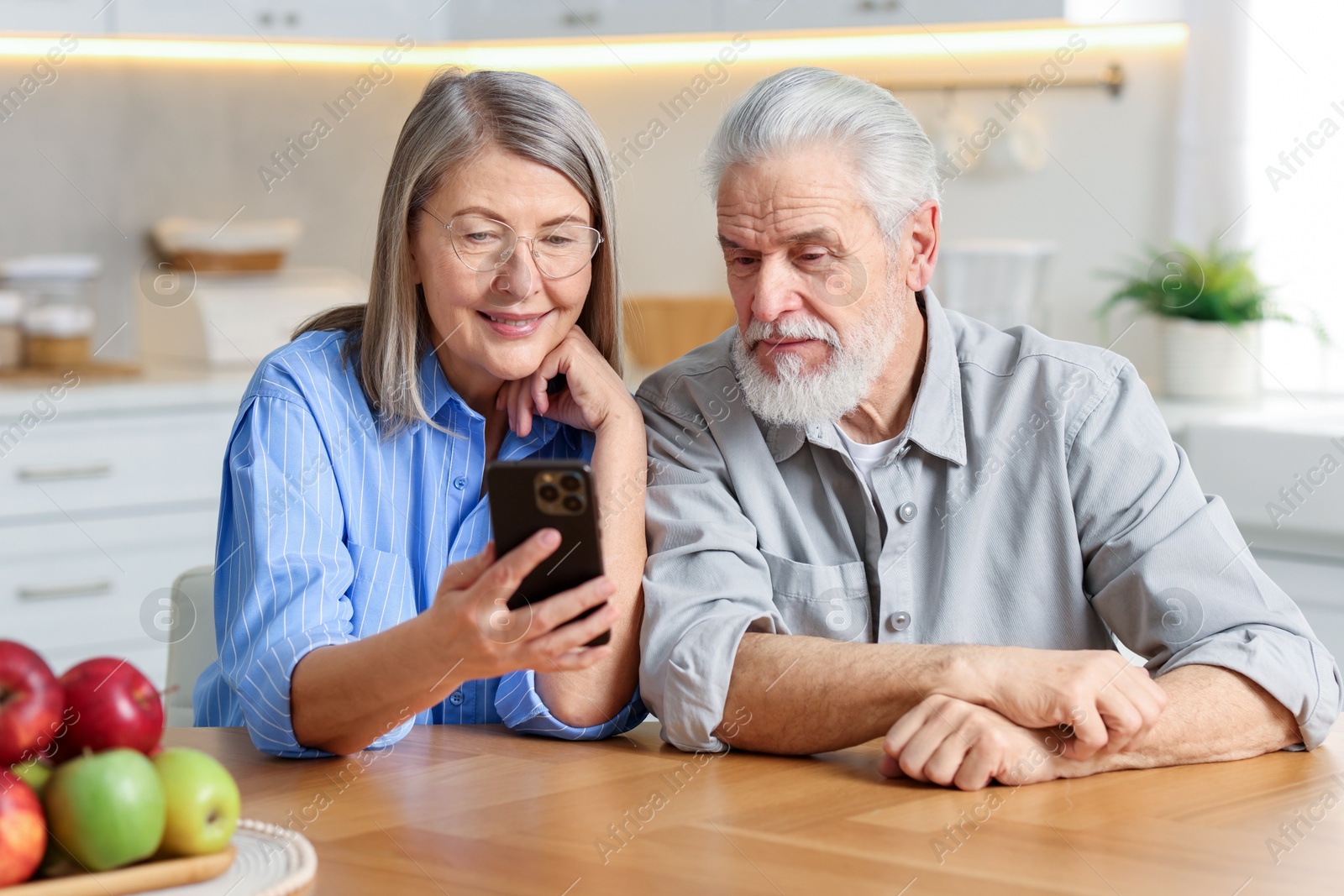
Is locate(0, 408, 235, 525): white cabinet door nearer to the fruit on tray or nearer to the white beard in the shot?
the white beard

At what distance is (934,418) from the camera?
1.46m

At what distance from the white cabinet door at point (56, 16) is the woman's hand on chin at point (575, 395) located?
236 centimetres

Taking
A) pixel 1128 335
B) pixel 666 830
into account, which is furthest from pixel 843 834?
→ pixel 1128 335

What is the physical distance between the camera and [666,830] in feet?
3.27

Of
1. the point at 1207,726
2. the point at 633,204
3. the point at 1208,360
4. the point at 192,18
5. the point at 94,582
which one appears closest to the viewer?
the point at 1207,726

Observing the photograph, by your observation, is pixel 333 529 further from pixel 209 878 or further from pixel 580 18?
pixel 580 18

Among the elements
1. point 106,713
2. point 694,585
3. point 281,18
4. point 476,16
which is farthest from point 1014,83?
point 106,713

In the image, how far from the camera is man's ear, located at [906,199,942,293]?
1521 mm

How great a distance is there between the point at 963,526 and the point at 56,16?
280cm

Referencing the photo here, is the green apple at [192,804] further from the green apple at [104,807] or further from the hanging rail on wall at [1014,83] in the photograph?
the hanging rail on wall at [1014,83]

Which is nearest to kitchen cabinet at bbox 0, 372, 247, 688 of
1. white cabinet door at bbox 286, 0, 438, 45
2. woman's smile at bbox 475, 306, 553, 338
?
white cabinet door at bbox 286, 0, 438, 45

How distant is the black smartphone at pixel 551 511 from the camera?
96cm

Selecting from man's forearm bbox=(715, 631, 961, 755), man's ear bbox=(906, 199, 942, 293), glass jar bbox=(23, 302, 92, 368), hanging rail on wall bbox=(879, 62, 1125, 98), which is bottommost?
man's forearm bbox=(715, 631, 961, 755)

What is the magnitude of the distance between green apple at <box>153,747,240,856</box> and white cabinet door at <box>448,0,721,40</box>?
2.86m
